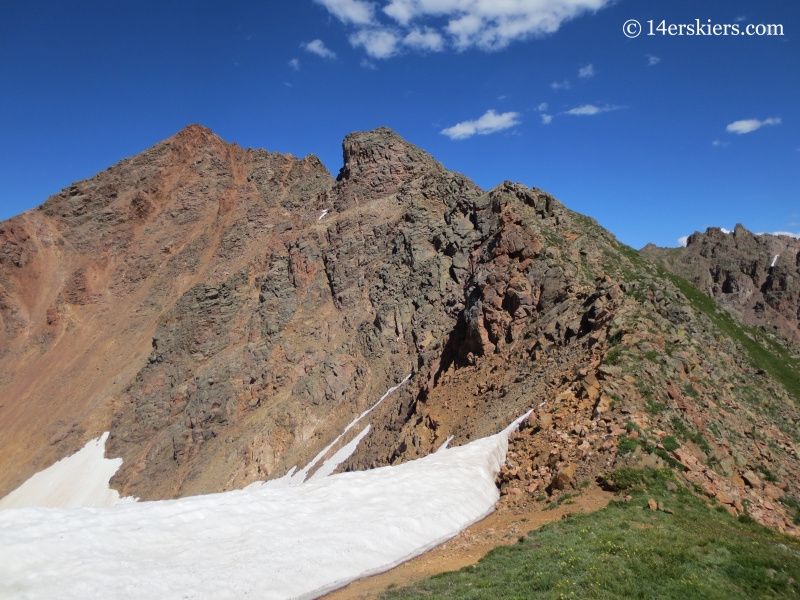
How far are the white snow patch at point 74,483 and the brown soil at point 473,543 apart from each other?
46549mm

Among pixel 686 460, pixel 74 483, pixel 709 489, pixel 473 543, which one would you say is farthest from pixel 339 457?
pixel 74 483

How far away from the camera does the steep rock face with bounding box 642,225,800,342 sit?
306 ft

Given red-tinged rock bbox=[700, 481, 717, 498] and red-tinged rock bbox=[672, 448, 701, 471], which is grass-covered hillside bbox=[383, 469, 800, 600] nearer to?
red-tinged rock bbox=[700, 481, 717, 498]

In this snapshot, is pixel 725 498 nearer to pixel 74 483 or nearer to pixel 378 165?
pixel 378 165

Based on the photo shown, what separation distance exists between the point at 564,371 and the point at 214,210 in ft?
233

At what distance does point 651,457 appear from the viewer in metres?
13.6

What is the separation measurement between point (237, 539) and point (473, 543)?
543 centimetres

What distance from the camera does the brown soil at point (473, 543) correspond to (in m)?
9.48

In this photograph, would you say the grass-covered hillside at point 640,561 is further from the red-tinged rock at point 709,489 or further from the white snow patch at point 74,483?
the white snow patch at point 74,483

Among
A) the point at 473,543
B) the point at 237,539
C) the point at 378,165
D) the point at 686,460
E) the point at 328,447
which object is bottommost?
the point at 328,447

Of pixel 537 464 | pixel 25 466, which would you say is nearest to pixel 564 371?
pixel 537 464

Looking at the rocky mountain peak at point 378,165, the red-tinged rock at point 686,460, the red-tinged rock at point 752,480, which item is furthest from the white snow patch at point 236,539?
the rocky mountain peak at point 378,165

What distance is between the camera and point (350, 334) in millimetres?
47594

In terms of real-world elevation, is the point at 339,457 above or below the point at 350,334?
below
